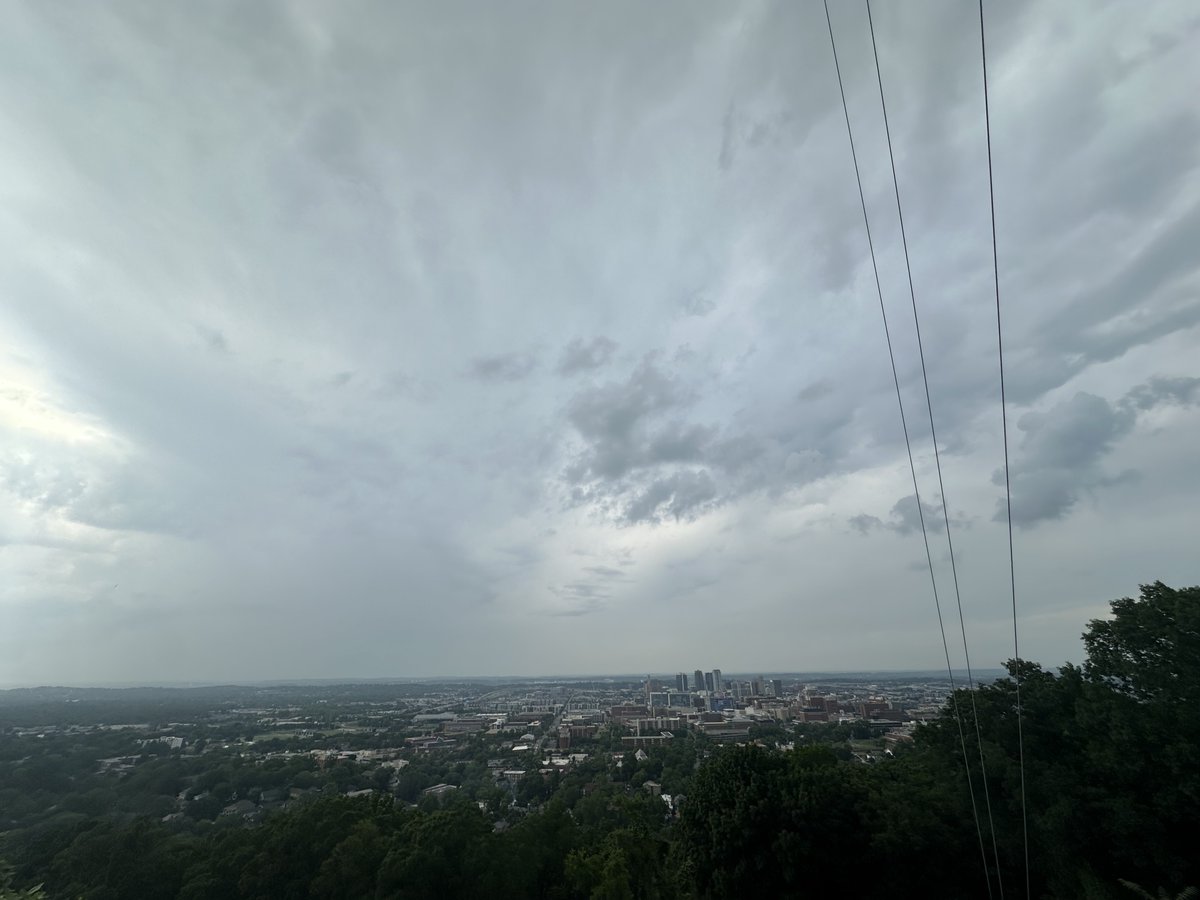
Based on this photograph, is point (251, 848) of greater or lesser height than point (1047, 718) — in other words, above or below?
below

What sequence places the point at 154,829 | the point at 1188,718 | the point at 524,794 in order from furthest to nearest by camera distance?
the point at 524,794
the point at 154,829
the point at 1188,718

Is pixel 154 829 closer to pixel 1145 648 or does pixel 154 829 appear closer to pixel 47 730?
pixel 1145 648

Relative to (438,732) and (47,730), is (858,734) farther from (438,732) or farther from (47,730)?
(47,730)

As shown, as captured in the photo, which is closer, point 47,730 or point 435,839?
point 435,839

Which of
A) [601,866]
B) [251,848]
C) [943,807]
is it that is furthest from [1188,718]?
[251,848]

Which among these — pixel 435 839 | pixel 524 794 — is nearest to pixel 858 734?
pixel 524 794

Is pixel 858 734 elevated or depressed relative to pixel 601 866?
depressed

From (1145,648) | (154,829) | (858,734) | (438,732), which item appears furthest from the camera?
(438,732)

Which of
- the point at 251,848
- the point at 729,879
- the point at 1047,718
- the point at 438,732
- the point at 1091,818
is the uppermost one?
the point at 1047,718

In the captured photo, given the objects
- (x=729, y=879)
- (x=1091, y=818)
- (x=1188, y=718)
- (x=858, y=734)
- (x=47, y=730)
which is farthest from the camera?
(x=47, y=730)
